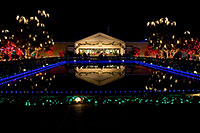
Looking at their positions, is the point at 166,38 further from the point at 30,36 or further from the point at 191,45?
the point at 30,36

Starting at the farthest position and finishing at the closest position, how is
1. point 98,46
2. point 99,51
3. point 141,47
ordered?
point 141,47
point 99,51
point 98,46

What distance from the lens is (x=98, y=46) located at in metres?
44.3

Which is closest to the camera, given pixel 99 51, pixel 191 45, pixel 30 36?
pixel 30 36

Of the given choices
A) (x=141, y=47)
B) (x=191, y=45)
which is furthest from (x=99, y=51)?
(x=191, y=45)

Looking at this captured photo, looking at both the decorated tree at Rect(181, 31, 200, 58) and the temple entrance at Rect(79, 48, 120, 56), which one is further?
the temple entrance at Rect(79, 48, 120, 56)

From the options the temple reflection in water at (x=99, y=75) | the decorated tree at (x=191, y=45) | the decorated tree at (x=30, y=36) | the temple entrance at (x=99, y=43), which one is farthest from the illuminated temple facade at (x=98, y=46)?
the temple reflection in water at (x=99, y=75)

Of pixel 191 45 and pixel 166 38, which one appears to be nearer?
pixel 191 45

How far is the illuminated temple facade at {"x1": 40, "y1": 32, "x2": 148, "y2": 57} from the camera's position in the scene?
44.2 metres

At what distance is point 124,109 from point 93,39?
37.2m

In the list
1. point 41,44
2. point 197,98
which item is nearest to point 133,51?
point 41,44

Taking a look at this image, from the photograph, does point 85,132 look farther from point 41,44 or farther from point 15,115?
point 41,44

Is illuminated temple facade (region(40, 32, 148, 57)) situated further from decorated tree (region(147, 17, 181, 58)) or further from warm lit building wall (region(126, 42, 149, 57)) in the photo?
decorated tree (region(147, 17, 181, 58))

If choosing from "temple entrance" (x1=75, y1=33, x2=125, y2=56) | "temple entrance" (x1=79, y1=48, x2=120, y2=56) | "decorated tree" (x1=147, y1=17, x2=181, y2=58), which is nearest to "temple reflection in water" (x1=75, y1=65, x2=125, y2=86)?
"decorated tree" (x1=147, y1=17, x2=181, y2=58)

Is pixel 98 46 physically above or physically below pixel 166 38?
below
